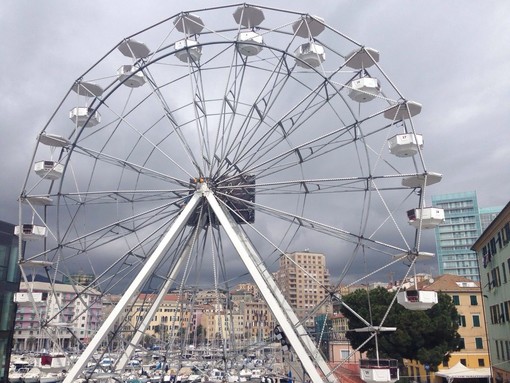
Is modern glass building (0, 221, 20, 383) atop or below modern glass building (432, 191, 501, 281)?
below

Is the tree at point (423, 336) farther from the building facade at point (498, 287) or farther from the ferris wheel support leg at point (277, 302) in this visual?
the ferris wheel support leg at point (277, 302)

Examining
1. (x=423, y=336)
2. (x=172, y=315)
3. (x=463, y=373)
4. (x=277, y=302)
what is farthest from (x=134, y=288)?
(x=423, y=336)

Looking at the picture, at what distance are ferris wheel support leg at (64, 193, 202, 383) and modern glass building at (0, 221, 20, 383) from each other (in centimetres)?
1458

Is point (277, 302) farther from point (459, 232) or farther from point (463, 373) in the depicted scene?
point (459, 232)

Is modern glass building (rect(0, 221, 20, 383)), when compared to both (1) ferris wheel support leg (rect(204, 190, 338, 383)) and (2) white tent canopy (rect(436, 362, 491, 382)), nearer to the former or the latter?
(1) ferris wheel support leg (rect(204, 190, 338, 383))

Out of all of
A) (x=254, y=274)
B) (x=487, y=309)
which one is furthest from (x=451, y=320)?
(x=254, y=274)

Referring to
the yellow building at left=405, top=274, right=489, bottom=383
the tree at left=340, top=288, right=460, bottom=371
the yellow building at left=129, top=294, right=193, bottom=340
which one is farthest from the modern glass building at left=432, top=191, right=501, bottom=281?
the yellow building at left=129, top=294, right=193, bottom=340

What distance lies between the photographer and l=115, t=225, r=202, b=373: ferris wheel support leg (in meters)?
18.6

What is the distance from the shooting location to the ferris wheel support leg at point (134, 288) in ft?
53.3

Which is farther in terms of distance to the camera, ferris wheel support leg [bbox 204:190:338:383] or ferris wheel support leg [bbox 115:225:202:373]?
ferris wheel support leg [bbox 115:225:202:373]

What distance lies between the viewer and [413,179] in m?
18.7

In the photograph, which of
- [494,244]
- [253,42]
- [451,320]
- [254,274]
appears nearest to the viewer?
[254,274]

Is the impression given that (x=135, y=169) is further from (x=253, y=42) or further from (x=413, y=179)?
(x=413, y=179)

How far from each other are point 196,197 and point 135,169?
392 centimetres
